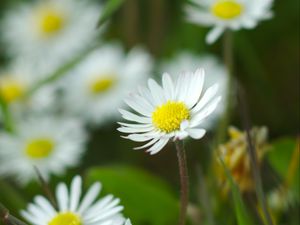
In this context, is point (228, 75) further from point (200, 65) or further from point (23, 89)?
point (23, 89)

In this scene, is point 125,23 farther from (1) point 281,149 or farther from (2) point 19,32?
(1) point 281,149

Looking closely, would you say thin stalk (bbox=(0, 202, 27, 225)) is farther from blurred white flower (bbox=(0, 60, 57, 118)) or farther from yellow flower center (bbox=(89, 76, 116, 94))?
yellow flower center (bbox=(89, 76, 116, 94))

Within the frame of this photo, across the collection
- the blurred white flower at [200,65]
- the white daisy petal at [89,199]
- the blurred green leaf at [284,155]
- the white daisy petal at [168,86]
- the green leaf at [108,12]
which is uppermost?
the blurred white flower at [200,65]

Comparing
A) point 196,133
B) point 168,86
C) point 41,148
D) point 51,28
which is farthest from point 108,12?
point 51,28

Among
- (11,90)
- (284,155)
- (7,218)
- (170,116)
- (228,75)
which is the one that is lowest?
(7,218)

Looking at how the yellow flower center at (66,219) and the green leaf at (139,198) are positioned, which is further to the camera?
the green leaf at (139,198)

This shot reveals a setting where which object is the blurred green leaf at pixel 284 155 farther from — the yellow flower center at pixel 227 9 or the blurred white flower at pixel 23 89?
the blurred white flower at pixel 23 89

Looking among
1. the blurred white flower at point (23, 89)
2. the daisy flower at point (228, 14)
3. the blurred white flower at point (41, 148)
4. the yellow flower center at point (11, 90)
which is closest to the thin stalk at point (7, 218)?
the daisy flower at point (228, 14)
